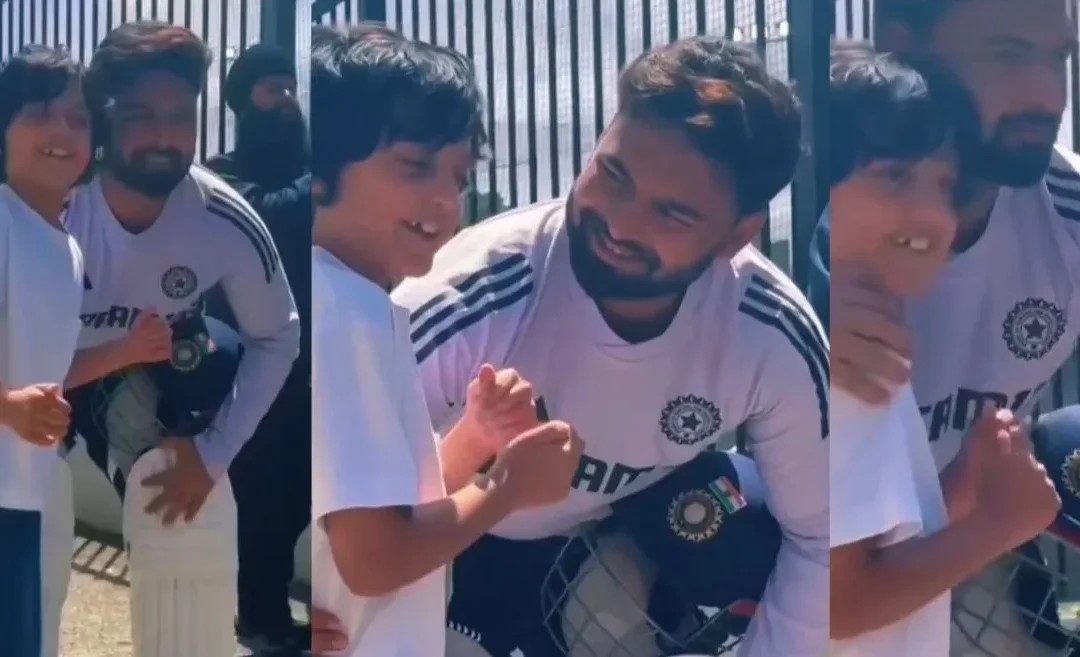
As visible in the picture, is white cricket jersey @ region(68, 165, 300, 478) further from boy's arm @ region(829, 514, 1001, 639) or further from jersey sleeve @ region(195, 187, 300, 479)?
boy's arm @ region(829, 514, 1001, 639)

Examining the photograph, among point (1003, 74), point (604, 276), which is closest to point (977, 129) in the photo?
point (1003, 74)

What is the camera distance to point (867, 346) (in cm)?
240

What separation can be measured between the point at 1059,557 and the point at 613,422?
0.93 m

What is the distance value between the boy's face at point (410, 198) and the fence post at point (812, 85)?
69 centimetres

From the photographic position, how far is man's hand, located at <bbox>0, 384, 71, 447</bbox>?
2932 mm

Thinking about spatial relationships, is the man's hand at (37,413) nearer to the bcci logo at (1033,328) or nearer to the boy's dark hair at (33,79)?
the boy's dark hair at (33,79)

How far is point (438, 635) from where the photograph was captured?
256 centimetres

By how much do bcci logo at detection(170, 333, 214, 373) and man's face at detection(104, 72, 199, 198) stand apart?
36cm

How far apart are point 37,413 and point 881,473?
1.98 m

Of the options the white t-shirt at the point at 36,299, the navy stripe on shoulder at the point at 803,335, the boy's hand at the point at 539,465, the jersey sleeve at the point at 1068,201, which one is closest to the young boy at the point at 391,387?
the boy's hand at the point at 539,465

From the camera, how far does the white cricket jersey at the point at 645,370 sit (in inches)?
95.1

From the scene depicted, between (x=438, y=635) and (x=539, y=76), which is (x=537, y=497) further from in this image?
(x=539, y=76)

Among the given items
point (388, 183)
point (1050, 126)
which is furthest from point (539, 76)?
point (1050, 126)

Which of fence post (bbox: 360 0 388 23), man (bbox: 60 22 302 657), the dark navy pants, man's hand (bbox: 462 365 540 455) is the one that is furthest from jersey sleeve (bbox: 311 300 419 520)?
the dark navy pants
